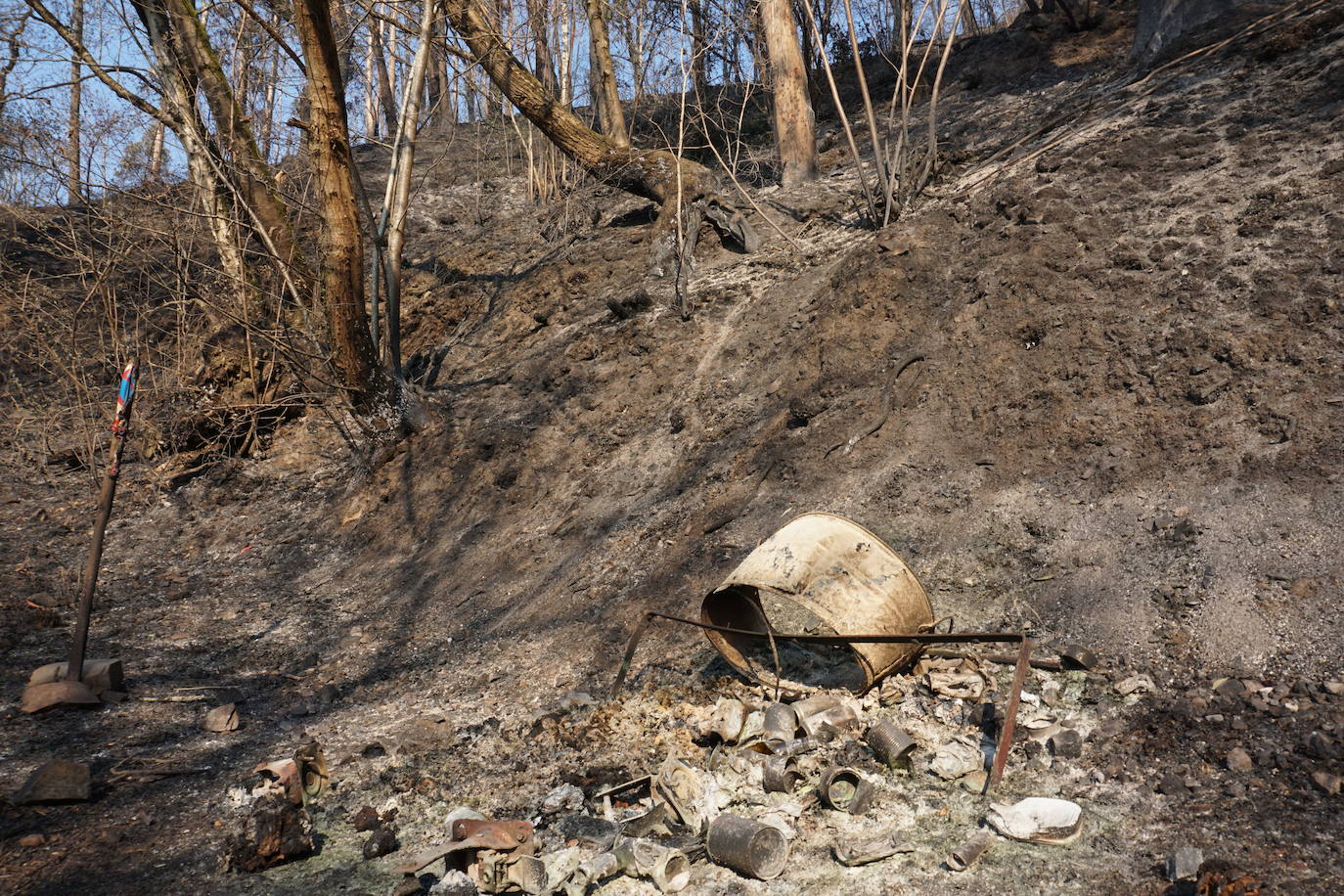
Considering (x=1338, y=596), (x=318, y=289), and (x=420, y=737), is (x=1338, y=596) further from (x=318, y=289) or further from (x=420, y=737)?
(x=318, y=289)

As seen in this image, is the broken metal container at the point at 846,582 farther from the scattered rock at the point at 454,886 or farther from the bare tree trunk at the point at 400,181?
the bare tree trunk at the point at 400,181

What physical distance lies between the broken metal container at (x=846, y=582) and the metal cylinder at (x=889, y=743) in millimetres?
365

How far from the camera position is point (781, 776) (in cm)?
317

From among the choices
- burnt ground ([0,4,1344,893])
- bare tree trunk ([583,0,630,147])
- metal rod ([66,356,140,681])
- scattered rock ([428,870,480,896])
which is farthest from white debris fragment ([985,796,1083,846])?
bare tree trunk ([583,0,630,147])

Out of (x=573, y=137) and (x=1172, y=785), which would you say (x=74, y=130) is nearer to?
(x=573, y=137)

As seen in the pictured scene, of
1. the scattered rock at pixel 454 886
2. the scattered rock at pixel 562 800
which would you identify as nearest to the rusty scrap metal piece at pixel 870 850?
the scattered rock at pixel 562 800

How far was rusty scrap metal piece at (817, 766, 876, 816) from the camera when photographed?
302 centimetres

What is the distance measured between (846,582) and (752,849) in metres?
1.28

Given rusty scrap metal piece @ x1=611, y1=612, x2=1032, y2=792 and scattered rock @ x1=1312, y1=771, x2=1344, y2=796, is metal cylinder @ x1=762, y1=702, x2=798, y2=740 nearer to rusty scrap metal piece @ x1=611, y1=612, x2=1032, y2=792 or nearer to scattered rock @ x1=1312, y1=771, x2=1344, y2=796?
rusty scrap metal piece @ x1=611, y1=612, x2=1032, y2=792

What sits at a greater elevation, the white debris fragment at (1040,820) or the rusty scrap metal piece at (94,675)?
the rusty scrap metal piece at (94,675)

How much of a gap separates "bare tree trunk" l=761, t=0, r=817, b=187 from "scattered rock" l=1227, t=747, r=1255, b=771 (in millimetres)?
7747

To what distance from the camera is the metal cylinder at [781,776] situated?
317 cm

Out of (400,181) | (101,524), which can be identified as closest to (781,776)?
(101,524)

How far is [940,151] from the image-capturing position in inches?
327
